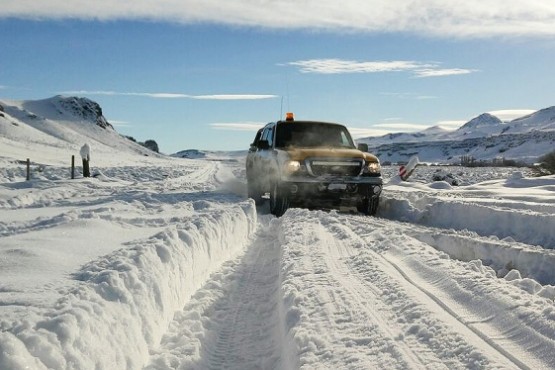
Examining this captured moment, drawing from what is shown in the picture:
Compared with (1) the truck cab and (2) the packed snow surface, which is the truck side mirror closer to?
(1) the truck cab

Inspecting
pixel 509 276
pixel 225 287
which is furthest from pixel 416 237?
pixel 225 287

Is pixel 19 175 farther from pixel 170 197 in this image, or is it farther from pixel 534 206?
pixel 534 206

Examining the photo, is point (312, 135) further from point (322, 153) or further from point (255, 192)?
point (255, 192)

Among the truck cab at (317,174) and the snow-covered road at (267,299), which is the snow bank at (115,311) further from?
the truck cab at (317,174)

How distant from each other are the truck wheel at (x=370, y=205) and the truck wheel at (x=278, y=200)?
5.43 ft

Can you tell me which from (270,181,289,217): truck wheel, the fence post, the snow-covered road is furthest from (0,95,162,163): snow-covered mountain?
the snow-covered road

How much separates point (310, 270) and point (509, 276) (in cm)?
188

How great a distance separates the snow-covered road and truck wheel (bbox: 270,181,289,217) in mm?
2976

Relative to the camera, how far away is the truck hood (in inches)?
442

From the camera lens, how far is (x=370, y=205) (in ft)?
39.0

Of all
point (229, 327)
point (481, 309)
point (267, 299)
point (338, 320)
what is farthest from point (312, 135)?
point (338, 320)

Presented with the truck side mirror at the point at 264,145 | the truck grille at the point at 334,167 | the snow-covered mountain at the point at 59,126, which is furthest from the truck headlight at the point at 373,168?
the snow-covered mountain at the point at 59,126

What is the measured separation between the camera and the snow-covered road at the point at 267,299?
335cm

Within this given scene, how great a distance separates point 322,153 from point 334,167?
1.19 ft
